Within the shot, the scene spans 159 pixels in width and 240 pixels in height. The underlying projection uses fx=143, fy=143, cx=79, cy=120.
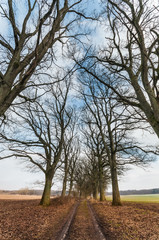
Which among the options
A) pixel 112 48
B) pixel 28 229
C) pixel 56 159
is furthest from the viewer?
pixel 56 159

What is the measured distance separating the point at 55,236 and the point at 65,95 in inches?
467

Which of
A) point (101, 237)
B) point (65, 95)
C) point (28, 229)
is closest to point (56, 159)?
point (65, 95)

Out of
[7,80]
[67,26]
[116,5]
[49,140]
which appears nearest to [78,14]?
[67,26]

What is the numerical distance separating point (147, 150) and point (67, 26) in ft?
36.4

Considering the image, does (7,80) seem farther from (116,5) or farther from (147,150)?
(147,150)

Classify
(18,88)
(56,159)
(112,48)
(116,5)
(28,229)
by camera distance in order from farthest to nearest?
(56,159) < (112,48) < (116,5) < (28,229) < (18,88)

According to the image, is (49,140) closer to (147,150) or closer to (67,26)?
(147,150)

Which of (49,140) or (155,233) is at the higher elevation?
(49,140)

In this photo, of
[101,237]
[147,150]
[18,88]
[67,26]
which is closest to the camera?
[18,88]

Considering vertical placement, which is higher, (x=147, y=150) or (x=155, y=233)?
(x=147, y=150)

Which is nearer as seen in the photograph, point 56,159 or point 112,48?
point 112,48

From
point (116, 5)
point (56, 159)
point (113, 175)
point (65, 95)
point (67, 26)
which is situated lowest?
point (113, 175)

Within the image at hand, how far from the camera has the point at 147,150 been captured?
12320 millimetres

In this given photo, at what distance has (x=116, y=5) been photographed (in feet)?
19.4
